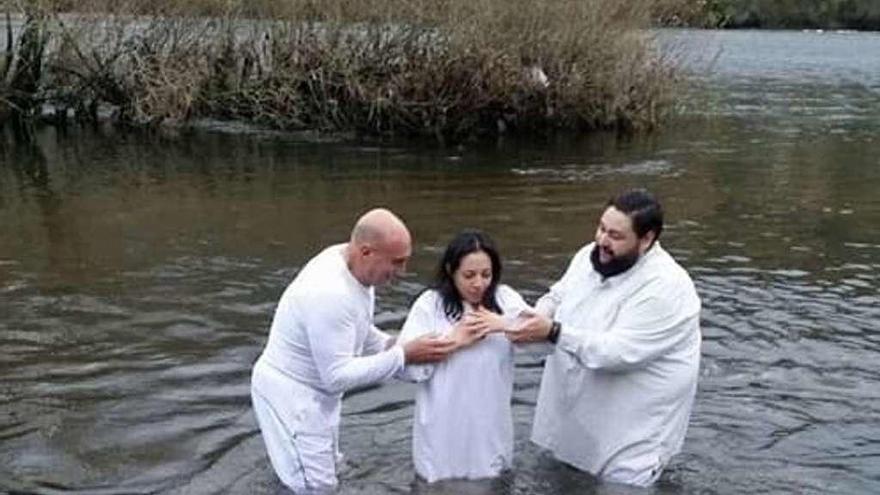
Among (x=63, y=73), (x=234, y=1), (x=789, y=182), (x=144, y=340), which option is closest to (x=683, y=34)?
(x=789, y=182)

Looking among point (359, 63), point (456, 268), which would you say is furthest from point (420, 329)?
point (359, 63)

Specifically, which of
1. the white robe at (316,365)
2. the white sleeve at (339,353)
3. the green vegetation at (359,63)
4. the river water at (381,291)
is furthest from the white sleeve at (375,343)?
the green vegetation at (359,63)

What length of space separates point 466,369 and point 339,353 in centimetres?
82

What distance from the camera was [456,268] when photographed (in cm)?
729

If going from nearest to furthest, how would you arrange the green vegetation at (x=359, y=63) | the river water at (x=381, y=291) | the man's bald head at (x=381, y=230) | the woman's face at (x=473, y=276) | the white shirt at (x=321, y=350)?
the man's bald head at (x=381, y=230) → the white shirt at (x=321, y=350) → the woman's face at (x=473, y=276) → the river water at (x=381, y=291) → the green vegetation at (x=359, y=63)

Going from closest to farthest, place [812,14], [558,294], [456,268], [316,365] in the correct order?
[316,365]
[456,268]
[558,294]
[812,14]

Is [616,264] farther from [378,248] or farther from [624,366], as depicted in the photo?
[378,248]

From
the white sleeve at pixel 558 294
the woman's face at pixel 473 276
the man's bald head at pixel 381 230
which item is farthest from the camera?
the white sleeve at pixel 558 294

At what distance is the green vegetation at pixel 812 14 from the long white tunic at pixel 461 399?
102677 mm

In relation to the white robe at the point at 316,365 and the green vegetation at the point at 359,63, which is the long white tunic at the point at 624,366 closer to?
the white robe at the point at 316,365

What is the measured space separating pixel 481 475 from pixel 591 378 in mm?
904

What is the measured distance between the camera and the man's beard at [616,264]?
7.47 metres

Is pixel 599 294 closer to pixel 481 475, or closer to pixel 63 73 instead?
pixel 481 475

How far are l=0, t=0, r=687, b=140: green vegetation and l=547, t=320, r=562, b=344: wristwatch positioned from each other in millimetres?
21343
